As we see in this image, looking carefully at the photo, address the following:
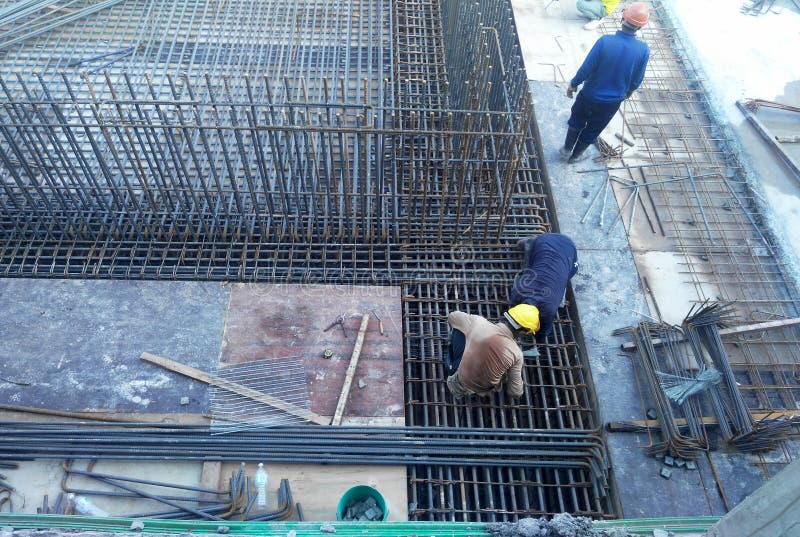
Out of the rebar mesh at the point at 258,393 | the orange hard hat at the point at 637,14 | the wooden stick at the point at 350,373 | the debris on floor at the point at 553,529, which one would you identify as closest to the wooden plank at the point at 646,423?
the debris on floor at the point at 553,529

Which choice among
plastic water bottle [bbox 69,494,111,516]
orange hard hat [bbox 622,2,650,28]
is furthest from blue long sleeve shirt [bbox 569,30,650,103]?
plastic water bottle [bbox 69,494,111,516]

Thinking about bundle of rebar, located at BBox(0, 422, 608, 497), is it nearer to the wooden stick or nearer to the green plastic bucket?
the wooden stick

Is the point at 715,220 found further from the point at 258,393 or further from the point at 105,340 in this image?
the point at 105,340

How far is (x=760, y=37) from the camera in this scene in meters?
8.64

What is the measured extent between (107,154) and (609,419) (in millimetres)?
6147

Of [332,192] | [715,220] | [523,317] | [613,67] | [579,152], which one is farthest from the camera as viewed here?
[579,152]

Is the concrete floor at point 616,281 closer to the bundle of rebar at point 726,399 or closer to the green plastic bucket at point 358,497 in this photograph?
the bundle of rebar at point 726,399

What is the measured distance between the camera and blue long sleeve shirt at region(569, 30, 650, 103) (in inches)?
226

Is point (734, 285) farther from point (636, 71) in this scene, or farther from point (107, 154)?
point (107, 154)

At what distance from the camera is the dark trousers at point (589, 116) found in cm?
610

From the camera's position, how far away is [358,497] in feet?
14.0

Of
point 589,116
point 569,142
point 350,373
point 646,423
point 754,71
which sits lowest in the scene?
→ point 646,423

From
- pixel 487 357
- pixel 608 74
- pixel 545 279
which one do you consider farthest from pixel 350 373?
pixel 608 74

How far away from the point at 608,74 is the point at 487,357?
11.6 feet
